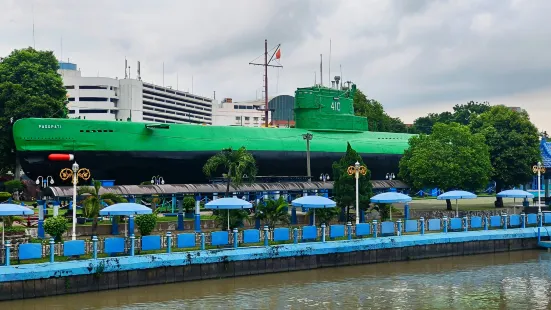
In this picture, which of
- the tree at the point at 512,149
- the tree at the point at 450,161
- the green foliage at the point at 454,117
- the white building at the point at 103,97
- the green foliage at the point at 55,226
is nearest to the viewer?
the green foliage at the point at 55,226

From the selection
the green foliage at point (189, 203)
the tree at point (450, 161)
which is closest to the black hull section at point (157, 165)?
the green foliage at point (189, 203)

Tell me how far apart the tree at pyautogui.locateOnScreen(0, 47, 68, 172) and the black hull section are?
44.1ft

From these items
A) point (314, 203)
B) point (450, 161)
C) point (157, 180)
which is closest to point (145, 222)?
point (314, 203)

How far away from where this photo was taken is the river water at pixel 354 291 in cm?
2370

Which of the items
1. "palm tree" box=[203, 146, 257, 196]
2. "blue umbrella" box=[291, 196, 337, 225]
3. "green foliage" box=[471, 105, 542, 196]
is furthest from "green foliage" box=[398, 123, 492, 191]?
"blue umbrella" box=[291, 196, 337, 225]

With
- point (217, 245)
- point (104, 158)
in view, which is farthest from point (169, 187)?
point (217, 245)

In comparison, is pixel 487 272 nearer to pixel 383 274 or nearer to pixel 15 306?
pixel 383 274

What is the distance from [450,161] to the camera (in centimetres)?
5003

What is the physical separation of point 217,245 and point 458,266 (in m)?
11.8

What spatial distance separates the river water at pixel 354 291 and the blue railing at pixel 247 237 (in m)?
2.03

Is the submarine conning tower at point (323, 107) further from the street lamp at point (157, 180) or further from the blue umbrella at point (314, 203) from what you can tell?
the blue umbrella at point (314, 203)

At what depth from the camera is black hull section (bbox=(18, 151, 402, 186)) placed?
45969 millimetres

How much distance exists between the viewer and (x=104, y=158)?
1884 inches

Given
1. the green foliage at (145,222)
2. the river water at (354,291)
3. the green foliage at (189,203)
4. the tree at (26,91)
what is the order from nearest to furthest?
the river water at (354,291)
the green foliage at (145,222)
the green foliage at (189,203)
the tree at (26,91)
